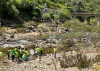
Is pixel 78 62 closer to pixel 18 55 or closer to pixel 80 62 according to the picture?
pixel 80 62

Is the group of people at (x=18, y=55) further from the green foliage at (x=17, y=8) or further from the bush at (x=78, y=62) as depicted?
the green foliage at (x=17, y=8)

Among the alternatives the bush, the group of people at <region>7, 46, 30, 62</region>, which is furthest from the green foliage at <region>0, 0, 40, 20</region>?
the bush

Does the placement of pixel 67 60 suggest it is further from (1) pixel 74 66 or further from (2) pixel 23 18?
(2) pixel 23 18

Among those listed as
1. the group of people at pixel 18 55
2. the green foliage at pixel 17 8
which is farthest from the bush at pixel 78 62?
the green foliage at pixel 17 8

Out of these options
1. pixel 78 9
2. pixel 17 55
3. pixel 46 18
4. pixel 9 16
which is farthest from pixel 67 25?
pixel 78 9

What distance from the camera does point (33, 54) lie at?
16.4 metres

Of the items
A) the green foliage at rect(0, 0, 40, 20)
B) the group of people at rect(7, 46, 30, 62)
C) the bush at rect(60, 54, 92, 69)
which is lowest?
the group of people at rect(7, 46, 30, 62)

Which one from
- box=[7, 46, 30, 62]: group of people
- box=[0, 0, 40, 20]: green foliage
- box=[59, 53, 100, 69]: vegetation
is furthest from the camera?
box=[0, 0, 40, 20]: green foliage

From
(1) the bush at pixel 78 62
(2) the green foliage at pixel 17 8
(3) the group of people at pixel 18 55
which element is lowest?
(3) the group of people at pixel 18 55

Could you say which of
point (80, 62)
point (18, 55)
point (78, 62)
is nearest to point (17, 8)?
point (18, 55)

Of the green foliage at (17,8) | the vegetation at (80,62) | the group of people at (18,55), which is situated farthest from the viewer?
the green foliage at (17,8)

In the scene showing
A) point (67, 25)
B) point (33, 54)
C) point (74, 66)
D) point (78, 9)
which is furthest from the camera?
point (78, 9)

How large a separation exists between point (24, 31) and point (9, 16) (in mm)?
12201

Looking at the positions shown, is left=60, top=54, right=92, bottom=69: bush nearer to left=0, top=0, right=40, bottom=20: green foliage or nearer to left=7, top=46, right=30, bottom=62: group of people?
left=7, top=46, right=30, bottom=62: group of people
